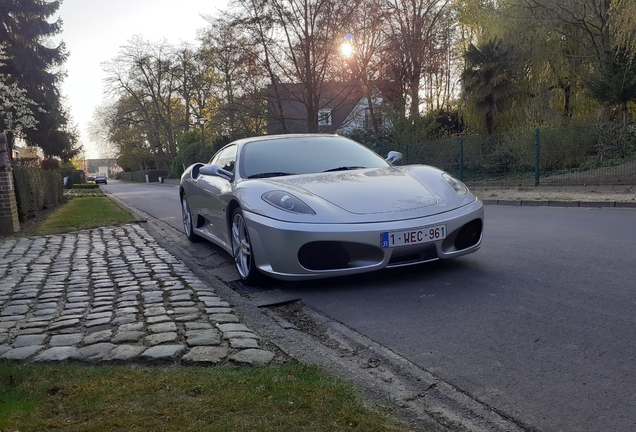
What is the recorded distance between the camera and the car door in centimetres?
588

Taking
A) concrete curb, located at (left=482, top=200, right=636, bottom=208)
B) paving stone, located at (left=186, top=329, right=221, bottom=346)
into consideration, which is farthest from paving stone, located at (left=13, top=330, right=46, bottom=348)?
concrete curb, located at (left=482, top=200, right=636, bottom=208)

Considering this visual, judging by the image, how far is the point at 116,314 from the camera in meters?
4.09

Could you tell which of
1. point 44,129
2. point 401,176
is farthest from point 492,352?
point 44,129

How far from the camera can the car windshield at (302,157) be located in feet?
19.0

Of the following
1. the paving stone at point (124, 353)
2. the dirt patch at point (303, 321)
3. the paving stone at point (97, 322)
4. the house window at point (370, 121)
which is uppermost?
the house window at point (370, 121)

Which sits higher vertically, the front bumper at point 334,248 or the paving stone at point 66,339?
the front bumper at point 334,248

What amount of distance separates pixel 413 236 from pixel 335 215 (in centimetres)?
64

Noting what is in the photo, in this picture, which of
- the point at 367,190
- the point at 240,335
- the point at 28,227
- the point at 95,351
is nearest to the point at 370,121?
the point at 28,227

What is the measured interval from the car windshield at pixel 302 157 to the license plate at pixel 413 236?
1.49 meters

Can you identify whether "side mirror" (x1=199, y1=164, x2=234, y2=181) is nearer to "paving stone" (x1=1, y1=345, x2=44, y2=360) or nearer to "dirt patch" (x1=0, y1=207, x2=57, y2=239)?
"paving stone" (x1=1, y1=345, x2=44, y2=360)

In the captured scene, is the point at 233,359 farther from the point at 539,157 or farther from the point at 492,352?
the point at 539,157

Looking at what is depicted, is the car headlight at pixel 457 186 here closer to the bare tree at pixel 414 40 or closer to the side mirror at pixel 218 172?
the side mirror at pixel 218 172

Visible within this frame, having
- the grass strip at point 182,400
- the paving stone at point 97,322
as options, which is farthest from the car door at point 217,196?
the grass strip at point 182,400

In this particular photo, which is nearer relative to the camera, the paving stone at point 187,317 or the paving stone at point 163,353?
the paving stone at point 163,353
